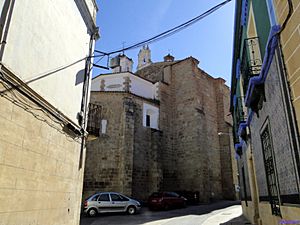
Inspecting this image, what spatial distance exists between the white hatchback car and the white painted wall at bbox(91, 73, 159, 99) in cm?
1163

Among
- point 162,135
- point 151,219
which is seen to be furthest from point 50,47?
point 162,135

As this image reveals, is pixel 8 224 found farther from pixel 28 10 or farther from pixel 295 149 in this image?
pixel 295 149

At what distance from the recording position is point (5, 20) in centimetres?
386

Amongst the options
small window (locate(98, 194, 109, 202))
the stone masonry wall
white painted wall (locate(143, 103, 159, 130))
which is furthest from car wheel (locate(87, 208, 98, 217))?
white painted wall (locate(143, 103, 159, 130))

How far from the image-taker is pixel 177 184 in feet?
71.6

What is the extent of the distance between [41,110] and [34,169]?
1130 mm

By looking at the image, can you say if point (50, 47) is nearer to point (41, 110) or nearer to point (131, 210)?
point (41, 110)

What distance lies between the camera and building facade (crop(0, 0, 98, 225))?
3863mm

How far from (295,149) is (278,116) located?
2.55ft

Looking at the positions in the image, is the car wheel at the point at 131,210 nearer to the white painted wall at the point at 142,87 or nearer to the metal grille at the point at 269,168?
the metal grille at the point at 269,168

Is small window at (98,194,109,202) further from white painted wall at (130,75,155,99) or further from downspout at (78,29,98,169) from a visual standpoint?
white painted wall at (130,75,155,99)

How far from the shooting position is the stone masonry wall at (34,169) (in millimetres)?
3783

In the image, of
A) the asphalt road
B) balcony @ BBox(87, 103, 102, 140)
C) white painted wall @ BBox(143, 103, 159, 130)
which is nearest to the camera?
balcony @ BBox(87, 103, 102, 140)

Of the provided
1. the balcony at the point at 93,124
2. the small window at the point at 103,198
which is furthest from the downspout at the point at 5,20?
the small window at the point at 103,198
